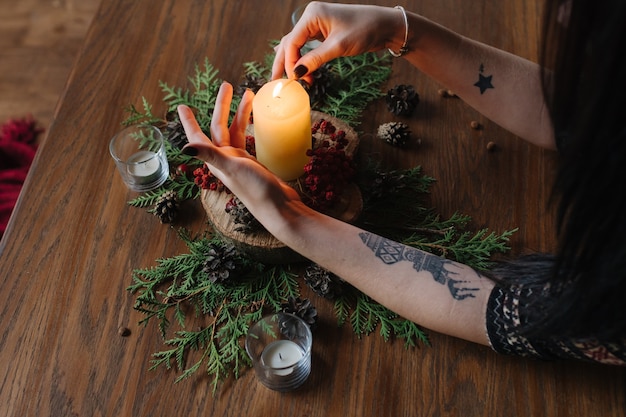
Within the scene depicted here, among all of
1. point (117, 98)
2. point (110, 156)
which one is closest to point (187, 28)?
point (117, 98)

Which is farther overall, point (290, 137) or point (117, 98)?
point (117, 98)

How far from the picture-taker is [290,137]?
0.97 meters

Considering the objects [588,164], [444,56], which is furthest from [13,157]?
[588,164]

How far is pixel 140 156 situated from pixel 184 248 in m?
0.23

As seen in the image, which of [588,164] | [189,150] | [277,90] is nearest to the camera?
[588,164]

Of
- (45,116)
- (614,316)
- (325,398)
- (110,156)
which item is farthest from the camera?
(45,116)

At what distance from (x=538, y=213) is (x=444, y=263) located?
253 millimetres

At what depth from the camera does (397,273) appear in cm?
89

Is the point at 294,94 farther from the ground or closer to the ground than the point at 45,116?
farther from the ground

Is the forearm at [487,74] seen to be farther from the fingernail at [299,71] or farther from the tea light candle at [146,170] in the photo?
the tea light candle at [146,170]

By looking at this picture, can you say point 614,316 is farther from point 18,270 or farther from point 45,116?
point 45,116

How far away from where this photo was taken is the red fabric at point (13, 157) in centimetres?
164

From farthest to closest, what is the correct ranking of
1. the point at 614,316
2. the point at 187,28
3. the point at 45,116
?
1. the point at 45,116
2. the point at 187,28
3. the point at 614,316

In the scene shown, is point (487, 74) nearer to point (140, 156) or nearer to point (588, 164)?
point (588, 164)
